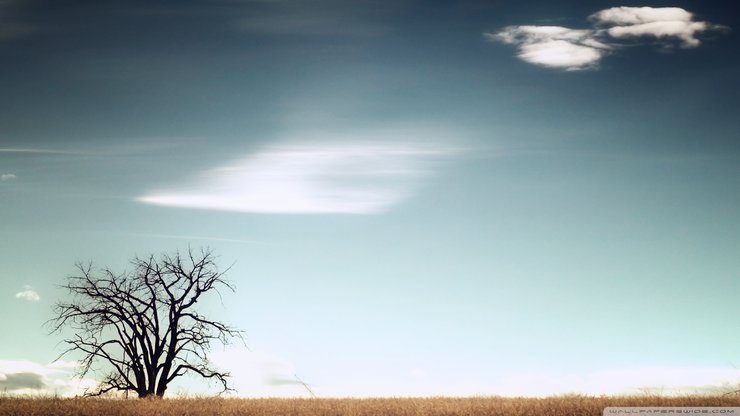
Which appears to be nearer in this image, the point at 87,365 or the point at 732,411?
the point at 732,411

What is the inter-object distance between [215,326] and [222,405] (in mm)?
14878

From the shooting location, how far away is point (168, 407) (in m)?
22.7

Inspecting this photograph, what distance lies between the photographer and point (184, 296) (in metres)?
37.7

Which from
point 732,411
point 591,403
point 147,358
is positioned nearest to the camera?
point 732,411

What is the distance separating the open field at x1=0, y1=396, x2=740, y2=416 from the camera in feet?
69.7

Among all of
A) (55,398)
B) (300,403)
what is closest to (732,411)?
(300,403)

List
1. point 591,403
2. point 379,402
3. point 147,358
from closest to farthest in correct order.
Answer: point 591,403 < point 379,402 < point 147,358

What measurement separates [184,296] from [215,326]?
2.30 meters

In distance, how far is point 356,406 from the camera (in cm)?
2208

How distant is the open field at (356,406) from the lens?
836 inches

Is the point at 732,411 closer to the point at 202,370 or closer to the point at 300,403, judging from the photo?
the point at 300,403

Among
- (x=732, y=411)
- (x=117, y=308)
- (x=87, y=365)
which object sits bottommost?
(x=732, y=411)

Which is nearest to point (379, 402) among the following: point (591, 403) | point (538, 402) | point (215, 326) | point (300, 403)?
point (300, 403)

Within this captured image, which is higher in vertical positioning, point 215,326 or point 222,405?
point 215,326
